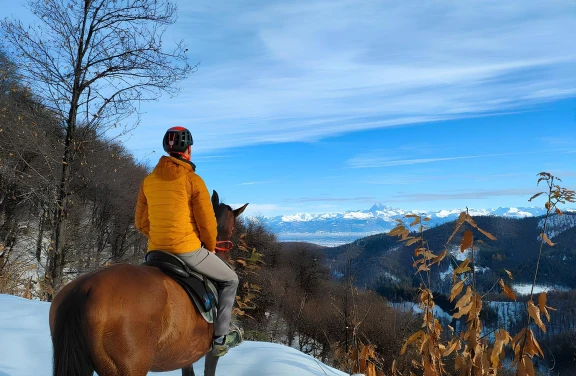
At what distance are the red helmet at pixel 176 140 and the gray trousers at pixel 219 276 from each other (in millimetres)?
993

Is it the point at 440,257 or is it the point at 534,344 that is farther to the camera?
the point at 440,257

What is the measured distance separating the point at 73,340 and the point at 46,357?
10.1ft

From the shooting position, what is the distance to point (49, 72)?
9453 mm

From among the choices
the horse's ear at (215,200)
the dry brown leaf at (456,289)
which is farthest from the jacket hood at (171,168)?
the dry brown leaf at (456,289)

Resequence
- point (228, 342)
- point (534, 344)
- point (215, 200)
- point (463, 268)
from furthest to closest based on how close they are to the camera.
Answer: point (215, 200) < point (228, 342) < point (463, 268) < point (534, 344)

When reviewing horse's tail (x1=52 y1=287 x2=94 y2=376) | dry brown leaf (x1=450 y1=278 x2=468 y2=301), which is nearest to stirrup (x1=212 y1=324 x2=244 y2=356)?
horse's tail (x1=52 y1=287 x2=94 y2=376)

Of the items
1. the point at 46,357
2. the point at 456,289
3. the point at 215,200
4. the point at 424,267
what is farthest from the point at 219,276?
the point at 46,357

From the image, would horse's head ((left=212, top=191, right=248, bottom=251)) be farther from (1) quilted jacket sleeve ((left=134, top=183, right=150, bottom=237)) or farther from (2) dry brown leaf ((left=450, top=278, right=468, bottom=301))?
(2) dry brown leaf ((left=450, top=278, right=468, bottom=301))

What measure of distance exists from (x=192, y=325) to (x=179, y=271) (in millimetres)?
508

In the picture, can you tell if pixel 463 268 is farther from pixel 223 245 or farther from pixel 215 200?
pixel 215 200

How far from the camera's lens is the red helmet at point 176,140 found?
392cm

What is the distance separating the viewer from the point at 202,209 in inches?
151

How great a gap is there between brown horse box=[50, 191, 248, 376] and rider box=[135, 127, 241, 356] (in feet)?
1.22

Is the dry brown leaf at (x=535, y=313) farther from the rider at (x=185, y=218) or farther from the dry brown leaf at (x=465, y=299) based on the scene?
the rider at (x=185, y=218)
